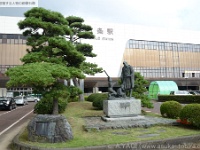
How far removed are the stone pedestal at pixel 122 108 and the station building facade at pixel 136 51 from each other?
131 ft

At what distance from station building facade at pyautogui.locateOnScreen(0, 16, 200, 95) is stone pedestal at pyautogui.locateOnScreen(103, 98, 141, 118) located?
39.9 metres

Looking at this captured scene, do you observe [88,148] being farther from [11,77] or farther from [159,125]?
[159,125]

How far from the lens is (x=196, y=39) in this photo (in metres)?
63.0

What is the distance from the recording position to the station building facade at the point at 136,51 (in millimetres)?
48688

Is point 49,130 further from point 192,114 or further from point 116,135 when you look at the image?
point 192,114

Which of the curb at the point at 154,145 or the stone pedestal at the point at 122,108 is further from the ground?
the stone pedestal at the point at 122,108

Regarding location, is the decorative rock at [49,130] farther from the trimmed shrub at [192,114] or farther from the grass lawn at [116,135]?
the trimmed shrub at [192,114]

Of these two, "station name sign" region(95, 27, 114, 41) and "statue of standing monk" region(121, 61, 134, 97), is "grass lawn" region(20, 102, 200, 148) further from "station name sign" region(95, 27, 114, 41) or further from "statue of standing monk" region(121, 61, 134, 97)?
"station name sign" region(95, 27, 114, 41)

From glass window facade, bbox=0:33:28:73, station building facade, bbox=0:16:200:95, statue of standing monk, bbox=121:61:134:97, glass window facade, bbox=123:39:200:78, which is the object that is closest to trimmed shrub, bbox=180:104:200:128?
statue of standing monk, bbox=121:61:134:97

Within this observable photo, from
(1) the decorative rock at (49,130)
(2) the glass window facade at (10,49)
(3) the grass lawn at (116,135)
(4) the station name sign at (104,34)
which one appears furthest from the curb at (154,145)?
(4) the station name sign at (104,34)

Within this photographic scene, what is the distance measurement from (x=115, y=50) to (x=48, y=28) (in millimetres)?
42420

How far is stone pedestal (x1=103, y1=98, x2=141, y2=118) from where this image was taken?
35.7 feet

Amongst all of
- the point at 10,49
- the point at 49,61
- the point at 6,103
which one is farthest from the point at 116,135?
the point at 10,49

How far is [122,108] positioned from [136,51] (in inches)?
1856
